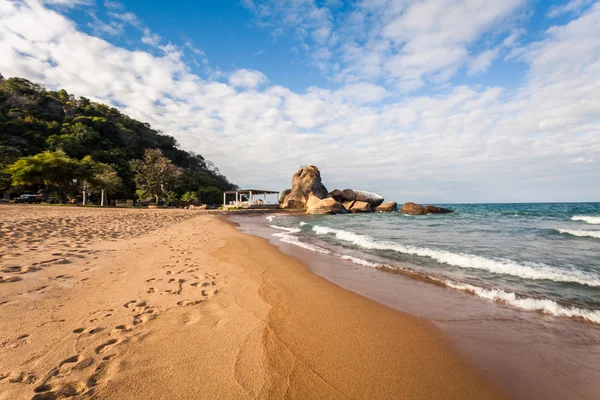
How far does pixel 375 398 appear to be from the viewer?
84.3 inches

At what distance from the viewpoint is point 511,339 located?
3303 millimetres

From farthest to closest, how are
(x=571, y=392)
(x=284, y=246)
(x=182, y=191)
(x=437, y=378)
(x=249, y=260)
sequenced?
1. (x=182, y=191)
2. (x=284, y=246)
3. (x=249, y=260)
4. (x=437, y=378)
5. (x=571, y=392)

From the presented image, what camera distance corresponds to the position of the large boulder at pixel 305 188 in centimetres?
4469

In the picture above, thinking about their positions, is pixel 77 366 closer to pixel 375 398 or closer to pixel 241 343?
pixel 241 343

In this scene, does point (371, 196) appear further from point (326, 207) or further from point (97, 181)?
point (97, 181)

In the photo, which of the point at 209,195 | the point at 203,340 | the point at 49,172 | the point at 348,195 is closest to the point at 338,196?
the point at 348,195

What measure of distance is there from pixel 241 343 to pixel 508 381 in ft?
9.17

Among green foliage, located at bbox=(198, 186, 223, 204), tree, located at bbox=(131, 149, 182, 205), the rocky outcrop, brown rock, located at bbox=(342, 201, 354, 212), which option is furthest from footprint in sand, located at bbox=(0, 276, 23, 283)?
green foliage, located at bbox=(198, 186, 223, 204)

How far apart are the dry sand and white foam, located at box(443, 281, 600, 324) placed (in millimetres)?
2138

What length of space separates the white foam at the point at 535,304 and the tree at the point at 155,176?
4463cm

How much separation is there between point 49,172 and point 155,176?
1359cm

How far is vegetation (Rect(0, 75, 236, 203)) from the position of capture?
1200 inches

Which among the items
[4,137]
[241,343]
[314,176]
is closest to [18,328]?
[241,343]

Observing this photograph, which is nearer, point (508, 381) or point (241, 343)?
point (508, 381)
